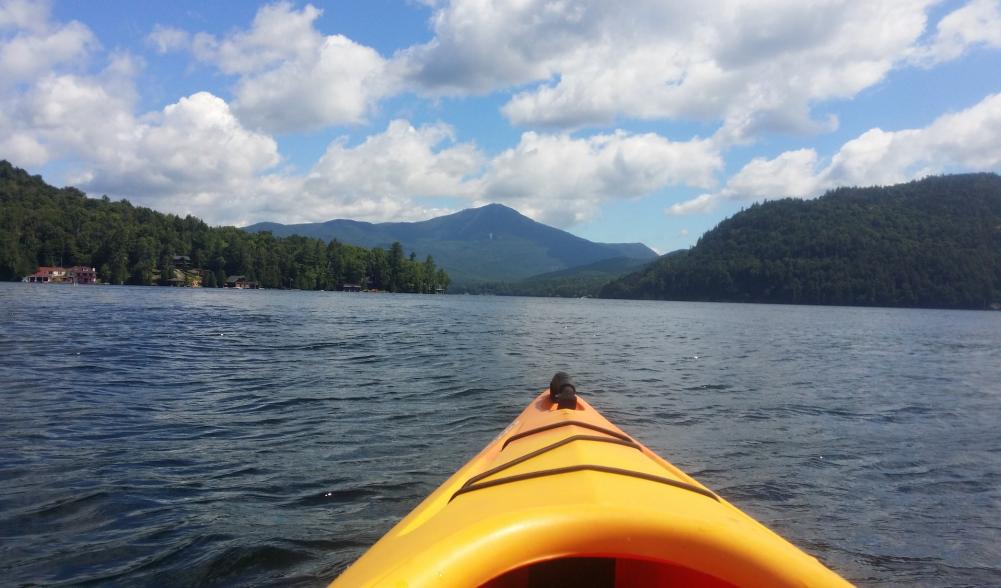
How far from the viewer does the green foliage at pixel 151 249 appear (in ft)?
354

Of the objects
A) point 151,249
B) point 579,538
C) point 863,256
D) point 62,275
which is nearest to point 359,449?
point 579,538

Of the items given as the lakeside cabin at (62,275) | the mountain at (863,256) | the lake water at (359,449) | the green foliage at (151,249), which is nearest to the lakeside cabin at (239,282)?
the green foliage at (151,249)

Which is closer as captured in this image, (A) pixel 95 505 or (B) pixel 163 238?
(A) pixel 95 505

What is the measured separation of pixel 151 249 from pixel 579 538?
131833mm

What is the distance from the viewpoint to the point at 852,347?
3375 cm

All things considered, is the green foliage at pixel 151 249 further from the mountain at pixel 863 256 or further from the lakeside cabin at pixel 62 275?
the mountain at pixel 863 256

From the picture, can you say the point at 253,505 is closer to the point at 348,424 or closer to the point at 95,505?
the point at 95,505

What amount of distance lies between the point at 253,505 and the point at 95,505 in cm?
160

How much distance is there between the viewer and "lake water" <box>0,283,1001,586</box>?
5.83 metres

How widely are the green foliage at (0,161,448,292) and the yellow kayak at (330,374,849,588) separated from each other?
394ft

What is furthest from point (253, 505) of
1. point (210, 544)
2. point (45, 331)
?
point (45, 331)

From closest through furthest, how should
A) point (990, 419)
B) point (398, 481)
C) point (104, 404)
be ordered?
point (398, 481) → point (104, 404) → point (990, 419)

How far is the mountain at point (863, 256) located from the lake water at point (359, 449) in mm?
135980

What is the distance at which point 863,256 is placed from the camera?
148 meters
